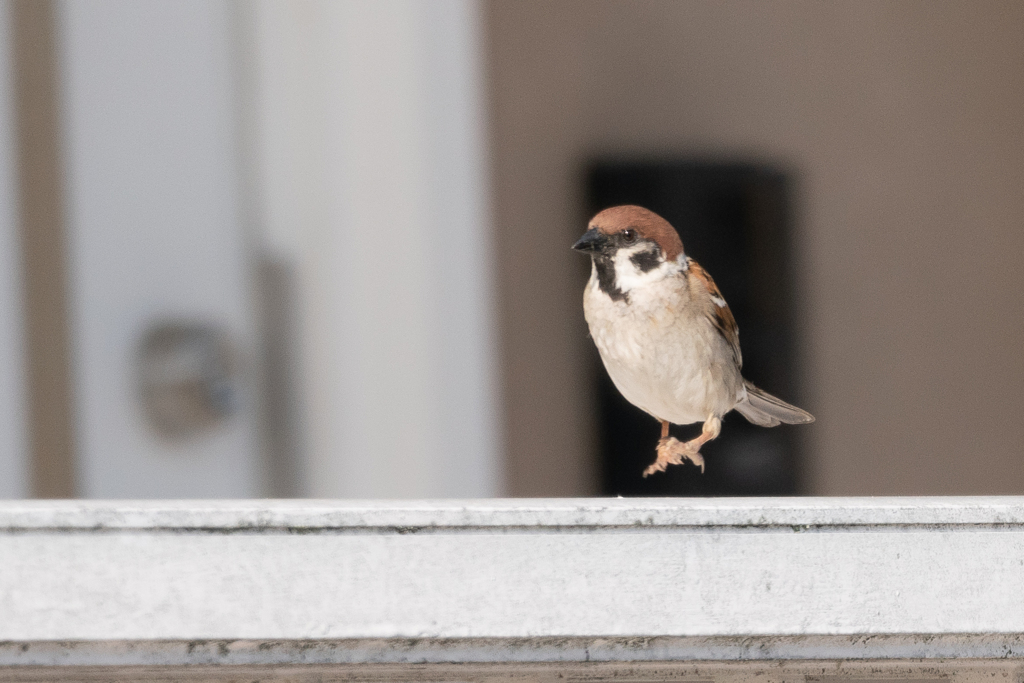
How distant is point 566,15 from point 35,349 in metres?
0.67

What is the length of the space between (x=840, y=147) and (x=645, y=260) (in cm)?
32

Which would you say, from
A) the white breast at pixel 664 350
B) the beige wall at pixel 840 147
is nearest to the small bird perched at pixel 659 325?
the white breast at pixel 664 350

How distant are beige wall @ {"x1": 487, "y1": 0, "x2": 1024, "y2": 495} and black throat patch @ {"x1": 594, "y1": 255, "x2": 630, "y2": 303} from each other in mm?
114

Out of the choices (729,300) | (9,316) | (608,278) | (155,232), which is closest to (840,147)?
(729,300)

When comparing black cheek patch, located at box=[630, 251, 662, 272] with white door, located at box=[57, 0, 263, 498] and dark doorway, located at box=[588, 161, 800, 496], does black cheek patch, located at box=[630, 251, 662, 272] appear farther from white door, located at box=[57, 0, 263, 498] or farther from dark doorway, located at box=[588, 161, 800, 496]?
white door, located at box=[57, 0, 263, 498]

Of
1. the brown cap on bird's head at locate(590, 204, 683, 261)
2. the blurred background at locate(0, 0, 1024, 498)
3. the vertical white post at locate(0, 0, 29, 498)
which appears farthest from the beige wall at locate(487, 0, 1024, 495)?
the vertical white post at locate(0, 0, 29, 498)

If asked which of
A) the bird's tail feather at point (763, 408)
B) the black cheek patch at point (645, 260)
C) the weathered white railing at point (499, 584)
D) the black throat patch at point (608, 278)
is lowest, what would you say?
the weathered white railing at point (499, 584)

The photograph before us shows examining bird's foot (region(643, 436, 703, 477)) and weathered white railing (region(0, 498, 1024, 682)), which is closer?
weathered white railing (region(0, 498, 1024, 682))

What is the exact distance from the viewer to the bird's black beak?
29.4 inches

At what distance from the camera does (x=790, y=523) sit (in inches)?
24.8

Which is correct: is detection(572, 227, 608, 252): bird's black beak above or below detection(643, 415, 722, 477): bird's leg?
above

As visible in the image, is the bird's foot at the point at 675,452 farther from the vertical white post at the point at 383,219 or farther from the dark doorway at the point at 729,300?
the vertical white post at the point at 383,219

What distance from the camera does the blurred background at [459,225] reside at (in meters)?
0.86

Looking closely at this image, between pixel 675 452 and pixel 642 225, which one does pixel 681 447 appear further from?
pixel 642 225
